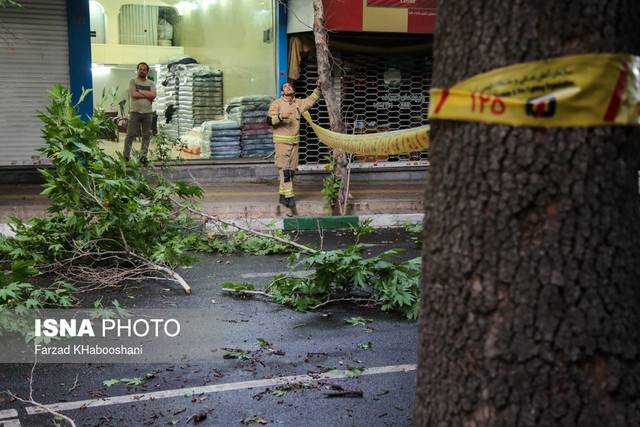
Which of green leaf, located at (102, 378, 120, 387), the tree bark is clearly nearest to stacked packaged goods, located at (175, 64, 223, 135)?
the tree bark

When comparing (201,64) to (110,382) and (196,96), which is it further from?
(110,382)

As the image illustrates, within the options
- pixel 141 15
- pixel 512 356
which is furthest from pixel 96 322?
pixel 141 15

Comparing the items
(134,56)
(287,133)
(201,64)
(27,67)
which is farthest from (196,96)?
(287,133)

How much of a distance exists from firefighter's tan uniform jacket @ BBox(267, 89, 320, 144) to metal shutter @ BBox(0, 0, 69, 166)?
496 cm

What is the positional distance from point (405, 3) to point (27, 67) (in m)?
7.76

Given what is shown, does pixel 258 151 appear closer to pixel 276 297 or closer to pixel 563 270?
pixel 276 297

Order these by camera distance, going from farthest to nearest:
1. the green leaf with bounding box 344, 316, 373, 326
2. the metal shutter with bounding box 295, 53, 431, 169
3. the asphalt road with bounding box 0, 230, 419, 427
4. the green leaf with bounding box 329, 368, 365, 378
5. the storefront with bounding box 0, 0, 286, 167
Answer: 1. the metal shutter with bounding box 295, 53, 431, 169
2. the storefront with bounding box 0, 0, 286, 167
3. the green leaf with bounding box 344, 316, 373, 326
4. the green leaf with bounding box 329, 368, 365, 378
5. the asphalt road with bounding box 0, 230, 419, 427

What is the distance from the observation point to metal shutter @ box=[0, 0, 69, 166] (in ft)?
48.0

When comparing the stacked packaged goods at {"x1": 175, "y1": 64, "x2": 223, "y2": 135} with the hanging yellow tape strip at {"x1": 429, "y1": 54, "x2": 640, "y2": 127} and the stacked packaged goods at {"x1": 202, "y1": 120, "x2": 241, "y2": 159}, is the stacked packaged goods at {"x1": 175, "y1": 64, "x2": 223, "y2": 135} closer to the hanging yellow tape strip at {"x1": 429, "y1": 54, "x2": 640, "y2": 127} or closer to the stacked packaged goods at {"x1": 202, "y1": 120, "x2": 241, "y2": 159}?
the stacked packaged goods at {"x1": 202, "y1": 120, "x2": 241, "y2": 159}

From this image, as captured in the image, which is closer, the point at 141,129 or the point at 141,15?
the point at 141,129

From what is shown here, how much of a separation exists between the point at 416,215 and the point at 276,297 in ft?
18.9

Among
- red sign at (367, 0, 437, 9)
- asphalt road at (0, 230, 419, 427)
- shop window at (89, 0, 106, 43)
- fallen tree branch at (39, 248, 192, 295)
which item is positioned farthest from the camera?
red sign at (367, 0, 437, 9)

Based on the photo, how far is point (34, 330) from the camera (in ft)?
20.0

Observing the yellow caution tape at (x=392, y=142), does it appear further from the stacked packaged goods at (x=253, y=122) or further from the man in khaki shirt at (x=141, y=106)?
the stacked packaged goods at (x=253, y=122)
